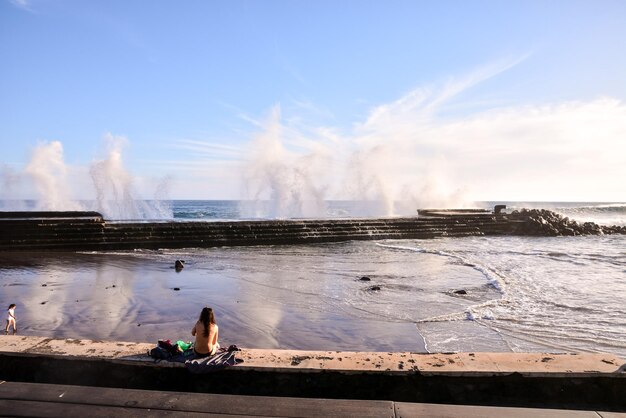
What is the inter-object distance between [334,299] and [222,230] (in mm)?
12095

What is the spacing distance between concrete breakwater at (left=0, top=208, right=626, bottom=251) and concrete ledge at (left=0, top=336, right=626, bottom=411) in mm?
15188

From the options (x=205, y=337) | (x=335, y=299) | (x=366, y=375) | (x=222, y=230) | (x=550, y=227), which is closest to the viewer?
(x=366, y=375)

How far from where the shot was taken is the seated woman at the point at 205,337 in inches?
155

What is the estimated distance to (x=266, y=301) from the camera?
8.66 m

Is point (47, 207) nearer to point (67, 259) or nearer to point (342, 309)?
point (67, 259)

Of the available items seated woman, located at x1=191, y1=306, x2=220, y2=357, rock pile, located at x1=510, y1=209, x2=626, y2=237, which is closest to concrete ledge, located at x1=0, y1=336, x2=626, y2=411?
seated woman, located at x1=191, y1=306, x2=220, y2=357

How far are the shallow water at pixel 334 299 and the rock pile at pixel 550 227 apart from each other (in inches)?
438

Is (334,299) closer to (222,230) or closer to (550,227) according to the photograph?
(222,230)

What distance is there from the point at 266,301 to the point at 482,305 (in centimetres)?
418

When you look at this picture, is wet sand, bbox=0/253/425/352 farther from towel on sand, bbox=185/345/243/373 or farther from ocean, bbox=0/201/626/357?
towel on sand, bbox=185/345/243/373

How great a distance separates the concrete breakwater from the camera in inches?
675

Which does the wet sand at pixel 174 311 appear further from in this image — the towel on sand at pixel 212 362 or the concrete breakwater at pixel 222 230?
the concrete breakwater at pixel 222 230

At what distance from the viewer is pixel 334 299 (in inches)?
349

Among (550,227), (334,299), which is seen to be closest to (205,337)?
(334,299)
